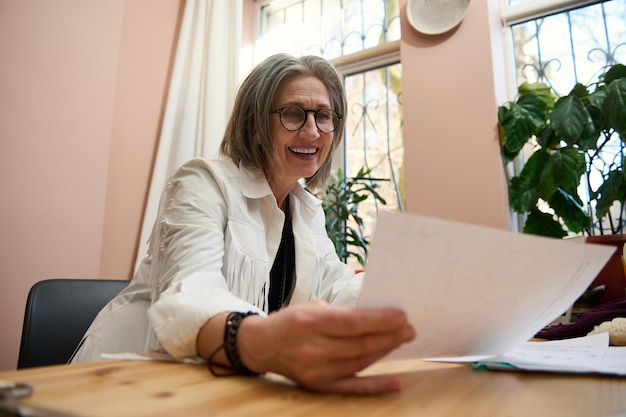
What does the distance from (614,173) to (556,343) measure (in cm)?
136

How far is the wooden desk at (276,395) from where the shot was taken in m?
0.35

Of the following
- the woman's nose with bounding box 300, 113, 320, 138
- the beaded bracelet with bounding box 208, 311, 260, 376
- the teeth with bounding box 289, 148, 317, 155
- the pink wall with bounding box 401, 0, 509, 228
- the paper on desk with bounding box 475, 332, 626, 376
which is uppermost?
the pink wall with bounding box 401, 0, 509, 228

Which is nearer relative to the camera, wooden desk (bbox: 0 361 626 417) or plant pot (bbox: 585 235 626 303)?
wooden desk (bbox: 0 361 626 417)

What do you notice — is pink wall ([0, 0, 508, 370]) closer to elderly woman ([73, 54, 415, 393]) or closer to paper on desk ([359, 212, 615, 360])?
elderly woman ([73, 54, 415, 393])

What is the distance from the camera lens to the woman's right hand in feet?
1.33

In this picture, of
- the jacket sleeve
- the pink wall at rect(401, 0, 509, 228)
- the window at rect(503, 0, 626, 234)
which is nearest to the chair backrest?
the jacket sleeve

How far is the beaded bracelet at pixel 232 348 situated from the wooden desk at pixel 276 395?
1 centimetres

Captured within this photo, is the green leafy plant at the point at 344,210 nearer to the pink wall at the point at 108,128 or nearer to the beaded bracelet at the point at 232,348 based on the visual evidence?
the pink wall at the point at 108,128

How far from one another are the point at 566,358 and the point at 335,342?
1.31ft

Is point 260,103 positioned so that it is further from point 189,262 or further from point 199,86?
point 199,86

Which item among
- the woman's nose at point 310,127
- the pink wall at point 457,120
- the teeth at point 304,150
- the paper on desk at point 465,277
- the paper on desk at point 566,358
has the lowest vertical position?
the paper on desk at point 566,358

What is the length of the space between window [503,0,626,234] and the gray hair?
1.60m

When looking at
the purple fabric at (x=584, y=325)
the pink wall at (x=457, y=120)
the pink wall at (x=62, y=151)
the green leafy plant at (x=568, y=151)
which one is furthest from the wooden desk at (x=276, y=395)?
the pink wall at (x=457, y=120)

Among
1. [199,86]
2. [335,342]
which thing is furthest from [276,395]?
[199,86]
